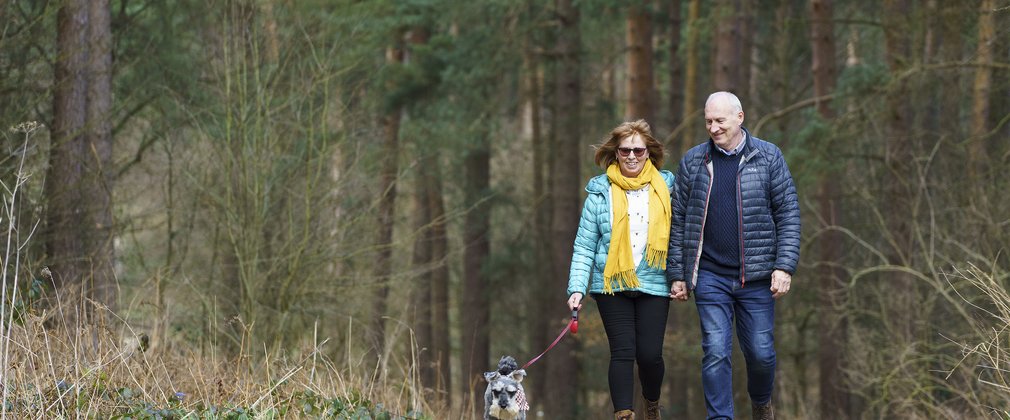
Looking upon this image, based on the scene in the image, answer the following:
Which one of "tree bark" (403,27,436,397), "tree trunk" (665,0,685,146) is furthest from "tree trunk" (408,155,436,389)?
"tree trunk" (665,0,685,146)

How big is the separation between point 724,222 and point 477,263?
1819 cm

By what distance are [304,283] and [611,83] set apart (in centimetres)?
1758

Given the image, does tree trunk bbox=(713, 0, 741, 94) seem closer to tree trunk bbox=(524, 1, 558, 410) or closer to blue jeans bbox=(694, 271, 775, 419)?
tree trunk bbox=(524, 1, 558, 410)

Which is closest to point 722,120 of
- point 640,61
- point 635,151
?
point 635,151

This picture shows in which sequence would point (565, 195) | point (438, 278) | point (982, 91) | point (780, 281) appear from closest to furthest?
point (780, 281) < point (982, 91) < point (565, 195) < point (438, 278)

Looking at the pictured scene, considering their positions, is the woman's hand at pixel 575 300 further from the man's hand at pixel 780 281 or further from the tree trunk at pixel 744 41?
the tree trunk at pixel 744 41

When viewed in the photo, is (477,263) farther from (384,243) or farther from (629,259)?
(629,259)

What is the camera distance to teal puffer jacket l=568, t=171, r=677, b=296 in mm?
6000

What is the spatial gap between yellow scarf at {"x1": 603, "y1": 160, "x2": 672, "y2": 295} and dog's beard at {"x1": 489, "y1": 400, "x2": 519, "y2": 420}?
104cm

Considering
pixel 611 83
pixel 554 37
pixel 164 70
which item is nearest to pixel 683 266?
pixel 164 70

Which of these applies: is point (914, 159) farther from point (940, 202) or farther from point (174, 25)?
point (174, 25)

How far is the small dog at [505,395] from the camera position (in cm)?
519

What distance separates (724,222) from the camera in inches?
233

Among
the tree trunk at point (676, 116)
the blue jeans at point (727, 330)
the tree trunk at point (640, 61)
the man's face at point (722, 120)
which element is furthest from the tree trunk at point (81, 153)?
the tree trunk at point (676, 116)
